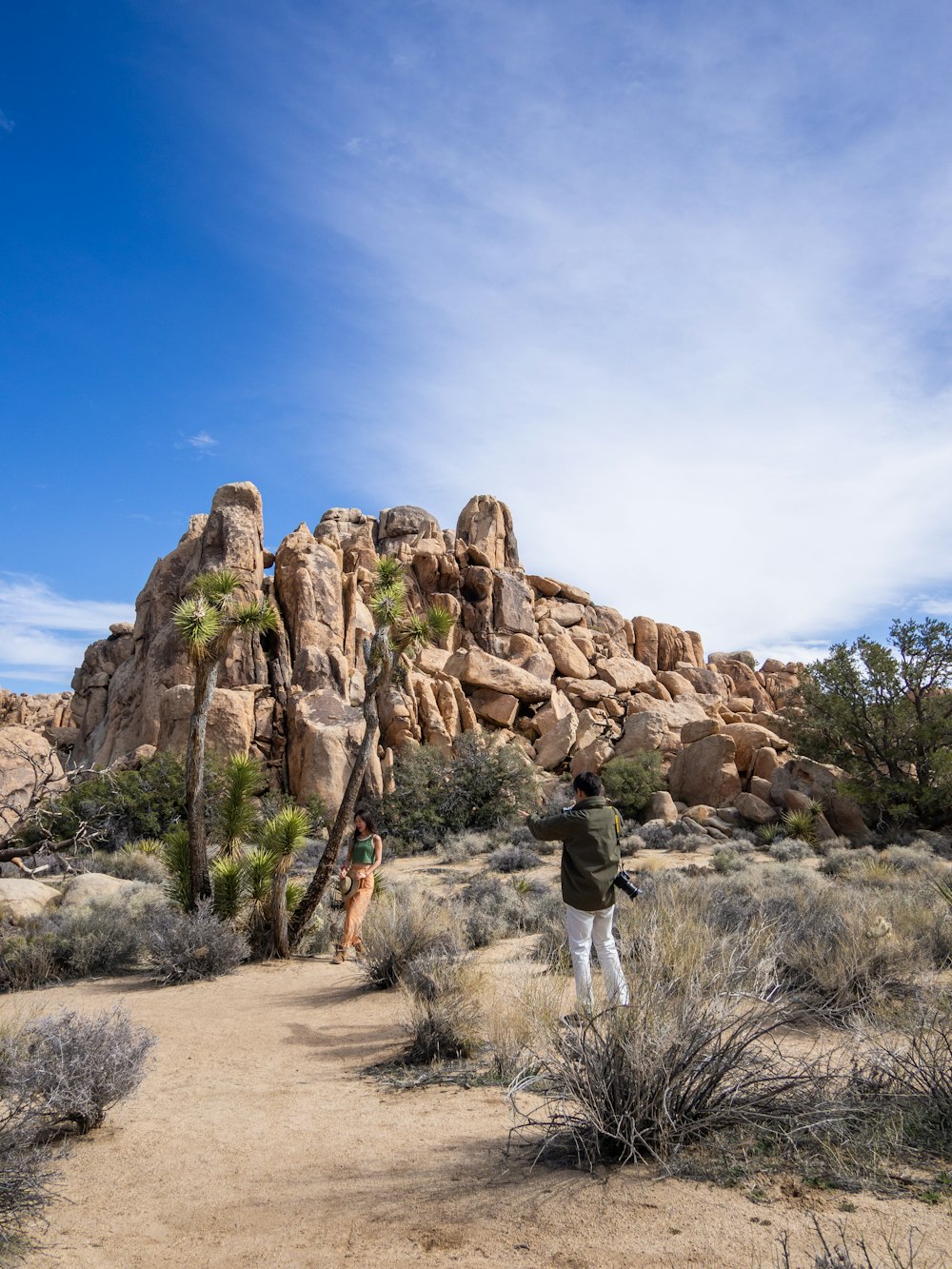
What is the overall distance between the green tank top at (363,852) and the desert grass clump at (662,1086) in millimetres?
7505

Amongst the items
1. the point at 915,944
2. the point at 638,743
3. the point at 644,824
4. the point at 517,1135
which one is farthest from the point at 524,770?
the point at 517,1135

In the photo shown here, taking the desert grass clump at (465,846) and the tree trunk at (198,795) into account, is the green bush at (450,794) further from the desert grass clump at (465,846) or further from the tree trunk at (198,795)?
the tree trunk at (198,795)

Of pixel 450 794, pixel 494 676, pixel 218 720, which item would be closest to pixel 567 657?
pixel 494 676

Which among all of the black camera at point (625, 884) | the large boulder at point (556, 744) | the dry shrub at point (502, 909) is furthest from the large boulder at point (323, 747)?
the black camera at point (625, 884)

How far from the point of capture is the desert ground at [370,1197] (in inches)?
142

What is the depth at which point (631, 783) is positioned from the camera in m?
28.9

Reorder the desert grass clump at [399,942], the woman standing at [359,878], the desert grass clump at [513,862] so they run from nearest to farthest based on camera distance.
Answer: the desert grass clump at [399,942], the woman standing at [359,878], the desert grass clump at [513,862]

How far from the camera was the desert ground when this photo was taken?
3.61 m

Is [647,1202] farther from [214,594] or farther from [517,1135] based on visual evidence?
[214,594]

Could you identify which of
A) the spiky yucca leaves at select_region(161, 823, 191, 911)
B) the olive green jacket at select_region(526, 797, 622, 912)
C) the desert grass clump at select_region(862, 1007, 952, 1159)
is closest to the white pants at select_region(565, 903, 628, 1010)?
the olive green jacket at select_region(526, 797, 622, 912)

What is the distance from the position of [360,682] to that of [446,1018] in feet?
90.8

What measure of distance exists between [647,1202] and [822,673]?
2562 centimetres

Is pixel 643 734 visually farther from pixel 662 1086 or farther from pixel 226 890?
pixel 662 1086

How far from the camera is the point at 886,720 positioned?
25422 mm
